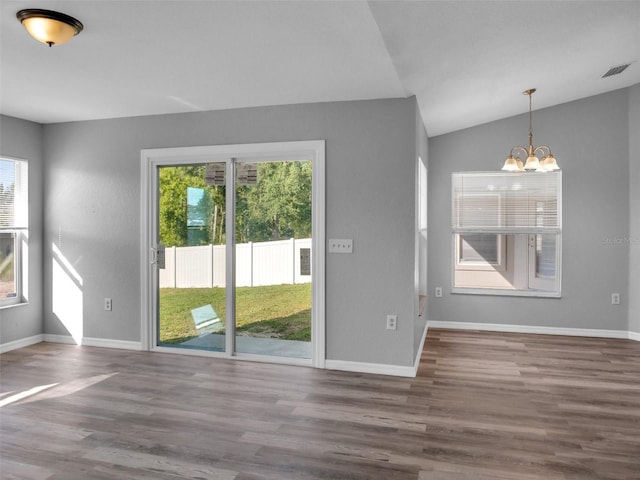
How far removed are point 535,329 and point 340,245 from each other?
2.99 meters

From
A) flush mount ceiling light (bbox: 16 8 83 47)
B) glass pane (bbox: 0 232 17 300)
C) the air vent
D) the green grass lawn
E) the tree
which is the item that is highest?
the air vent

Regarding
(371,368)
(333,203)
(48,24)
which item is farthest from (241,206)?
(48,24)

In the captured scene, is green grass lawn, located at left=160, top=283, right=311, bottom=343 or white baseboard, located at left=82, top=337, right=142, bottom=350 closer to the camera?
green grass lawn, located at left=160, top=283, right=311, bottom=343

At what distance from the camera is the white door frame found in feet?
13.9

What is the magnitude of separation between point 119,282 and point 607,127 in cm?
565

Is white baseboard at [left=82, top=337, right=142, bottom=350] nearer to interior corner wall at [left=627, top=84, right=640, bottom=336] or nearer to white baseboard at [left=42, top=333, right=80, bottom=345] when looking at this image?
white baseboard at [left=42, top=333, right=80, bottom=345]

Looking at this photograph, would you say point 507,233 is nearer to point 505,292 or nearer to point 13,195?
point 505,292

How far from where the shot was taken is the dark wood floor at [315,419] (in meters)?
2.54

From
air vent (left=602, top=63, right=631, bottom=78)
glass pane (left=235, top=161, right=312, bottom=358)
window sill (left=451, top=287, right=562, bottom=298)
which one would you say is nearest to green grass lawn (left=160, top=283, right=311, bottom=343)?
glass pane (left=235, top=161, right=312, bottom=358)

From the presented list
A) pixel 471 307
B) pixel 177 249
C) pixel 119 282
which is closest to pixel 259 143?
pixel 177 249

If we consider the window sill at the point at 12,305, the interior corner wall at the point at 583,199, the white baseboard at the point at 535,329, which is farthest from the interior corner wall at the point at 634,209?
the window sill at the point at 12,305

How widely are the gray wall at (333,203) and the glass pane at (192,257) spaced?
0.28 m

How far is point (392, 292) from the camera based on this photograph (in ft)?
13.4

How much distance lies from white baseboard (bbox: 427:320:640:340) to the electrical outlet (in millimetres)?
2365
